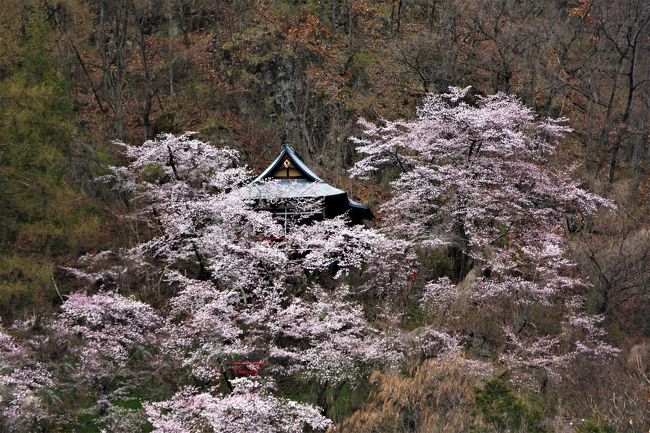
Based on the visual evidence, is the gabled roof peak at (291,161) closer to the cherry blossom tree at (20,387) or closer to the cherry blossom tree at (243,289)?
the cherry blossom tree at (243,289)

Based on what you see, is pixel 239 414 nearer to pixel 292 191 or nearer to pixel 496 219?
pixel 292 191

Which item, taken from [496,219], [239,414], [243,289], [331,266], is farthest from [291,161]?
[239,414]

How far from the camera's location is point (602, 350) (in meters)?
13.4

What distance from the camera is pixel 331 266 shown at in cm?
1692

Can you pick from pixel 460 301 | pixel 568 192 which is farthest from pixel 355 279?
pixel 568 192

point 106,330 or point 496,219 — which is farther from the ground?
point 496,219

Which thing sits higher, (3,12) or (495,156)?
(3,12)

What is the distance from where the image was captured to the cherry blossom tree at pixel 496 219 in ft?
47.0

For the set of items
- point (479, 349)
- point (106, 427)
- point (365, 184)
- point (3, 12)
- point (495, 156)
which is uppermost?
point (3, 12)

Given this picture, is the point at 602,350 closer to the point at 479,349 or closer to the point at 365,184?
the point at 479,349

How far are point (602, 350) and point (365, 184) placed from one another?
10.4 metres

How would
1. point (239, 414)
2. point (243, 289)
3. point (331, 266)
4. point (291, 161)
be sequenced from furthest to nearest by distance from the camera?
1. point (291, 161)
2. point (331, 266)
3. point (243, 289)
4. point (239, 414)

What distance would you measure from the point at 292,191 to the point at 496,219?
4.94 m

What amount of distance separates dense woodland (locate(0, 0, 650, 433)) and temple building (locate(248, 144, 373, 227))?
70cm
